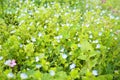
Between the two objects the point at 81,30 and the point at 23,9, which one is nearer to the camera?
the point at 81,30

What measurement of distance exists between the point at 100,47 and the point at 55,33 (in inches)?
28.1

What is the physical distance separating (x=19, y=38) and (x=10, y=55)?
1.04 feet

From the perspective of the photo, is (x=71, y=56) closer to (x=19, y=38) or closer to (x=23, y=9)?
(x=19, y=38)

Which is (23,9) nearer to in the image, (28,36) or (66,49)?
(28,36)

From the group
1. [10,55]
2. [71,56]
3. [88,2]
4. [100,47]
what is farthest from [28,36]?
[88,2]

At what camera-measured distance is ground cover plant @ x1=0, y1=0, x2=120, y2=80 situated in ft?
6.94

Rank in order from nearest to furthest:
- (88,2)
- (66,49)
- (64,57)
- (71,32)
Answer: (64,57), (66,49), (71,32), (88,2)

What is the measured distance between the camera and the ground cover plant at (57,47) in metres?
2.12

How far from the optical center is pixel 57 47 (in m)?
2.78

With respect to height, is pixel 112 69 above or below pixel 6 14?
below

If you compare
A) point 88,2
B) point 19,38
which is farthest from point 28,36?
point 88,2

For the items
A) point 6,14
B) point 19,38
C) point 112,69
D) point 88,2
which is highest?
point 88,2

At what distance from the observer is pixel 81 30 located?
322 centimetres

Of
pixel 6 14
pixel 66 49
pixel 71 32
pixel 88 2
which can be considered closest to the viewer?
pixel 66 49
